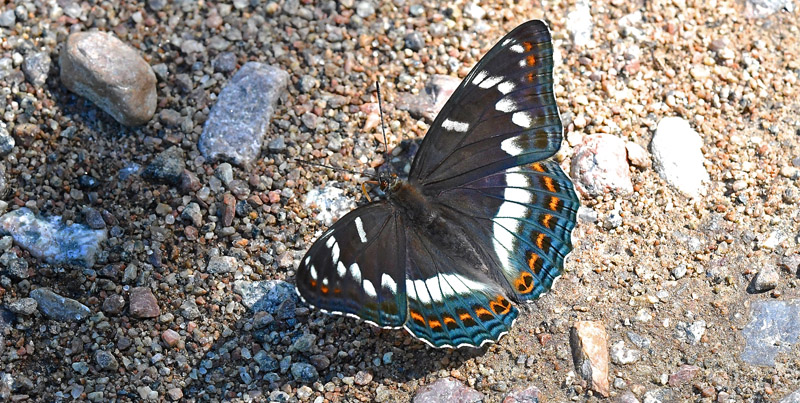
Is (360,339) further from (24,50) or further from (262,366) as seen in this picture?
(24,50)

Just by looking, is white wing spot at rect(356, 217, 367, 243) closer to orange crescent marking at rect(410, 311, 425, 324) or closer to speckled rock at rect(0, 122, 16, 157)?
orange crescent marking at rect(410, 311, 425, 324)

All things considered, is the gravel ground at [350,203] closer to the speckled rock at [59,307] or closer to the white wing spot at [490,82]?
the speckled rock at [59,307]

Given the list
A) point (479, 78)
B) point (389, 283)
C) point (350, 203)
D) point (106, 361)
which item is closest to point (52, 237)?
point (106, 361)

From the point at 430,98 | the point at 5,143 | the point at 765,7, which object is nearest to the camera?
the point at 5,143

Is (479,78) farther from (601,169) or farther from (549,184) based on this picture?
(601,169)

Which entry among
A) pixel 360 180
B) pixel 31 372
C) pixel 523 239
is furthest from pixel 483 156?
pixel 31 372

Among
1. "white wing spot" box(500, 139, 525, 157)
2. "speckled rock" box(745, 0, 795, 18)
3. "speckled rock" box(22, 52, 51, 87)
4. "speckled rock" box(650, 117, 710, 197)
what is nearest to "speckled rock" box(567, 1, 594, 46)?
"speckled rock" box(650, 117, 710, 197)

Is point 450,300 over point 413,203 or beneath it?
beneath
